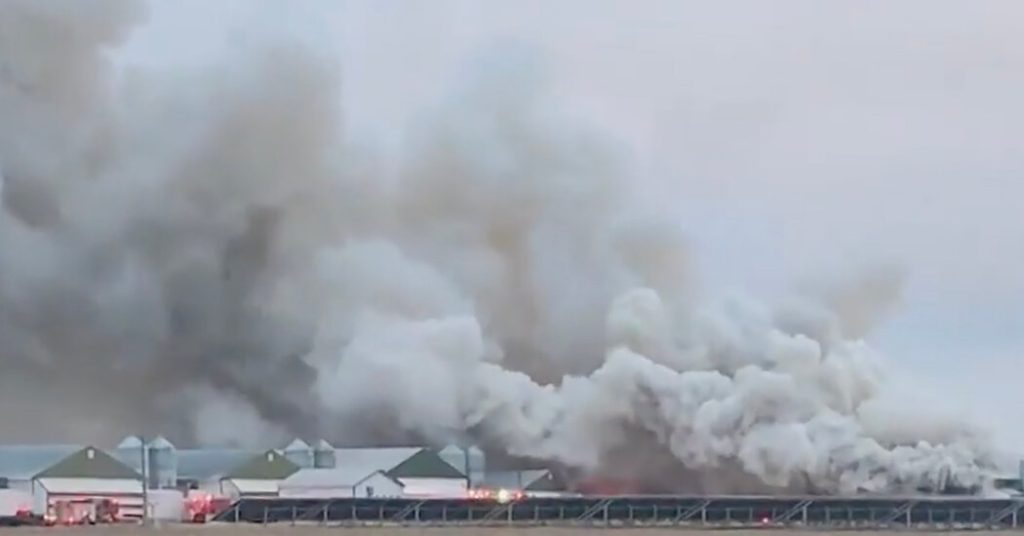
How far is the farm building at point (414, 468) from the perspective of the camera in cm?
8188

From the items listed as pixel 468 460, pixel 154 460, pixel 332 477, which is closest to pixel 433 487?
pixel 468 460

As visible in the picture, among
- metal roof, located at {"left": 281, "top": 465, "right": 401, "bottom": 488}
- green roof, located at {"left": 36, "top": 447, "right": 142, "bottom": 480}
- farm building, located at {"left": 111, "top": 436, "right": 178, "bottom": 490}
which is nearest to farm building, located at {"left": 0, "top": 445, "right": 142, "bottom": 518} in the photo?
green roof, located at {"left": 36, "top": 447, "right": 142, "bottom": 480}

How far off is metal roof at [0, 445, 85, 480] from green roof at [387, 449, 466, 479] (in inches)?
514

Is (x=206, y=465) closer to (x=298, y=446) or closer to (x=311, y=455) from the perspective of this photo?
(x=298, y=446)

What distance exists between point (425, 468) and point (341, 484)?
4.12 m

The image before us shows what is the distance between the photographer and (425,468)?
83.8 metres

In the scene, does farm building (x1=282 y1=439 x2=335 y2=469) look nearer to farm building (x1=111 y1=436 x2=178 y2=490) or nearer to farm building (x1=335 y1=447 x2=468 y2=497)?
farm building (x1=335 y1=447 x2=468 y2=497)

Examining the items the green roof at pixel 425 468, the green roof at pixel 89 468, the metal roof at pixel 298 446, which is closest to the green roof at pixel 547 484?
the green roof at pixel 425 468

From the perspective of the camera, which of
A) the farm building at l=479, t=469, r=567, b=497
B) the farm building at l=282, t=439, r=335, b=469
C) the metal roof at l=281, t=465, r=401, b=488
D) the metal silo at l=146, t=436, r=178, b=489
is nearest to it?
the metal roof at l=281, t=465, r=401, b=488

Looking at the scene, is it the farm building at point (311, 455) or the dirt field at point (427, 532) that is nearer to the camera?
the dirt field at point (427, 532)

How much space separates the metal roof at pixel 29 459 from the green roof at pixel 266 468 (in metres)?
6.43

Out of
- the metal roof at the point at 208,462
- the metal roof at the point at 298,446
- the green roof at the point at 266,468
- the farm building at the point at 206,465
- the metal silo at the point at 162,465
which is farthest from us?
the metal roof at the point at 208,462

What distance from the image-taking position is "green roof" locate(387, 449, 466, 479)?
271ft

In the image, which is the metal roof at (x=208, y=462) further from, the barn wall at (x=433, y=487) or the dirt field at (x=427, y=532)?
the dirt field at (x=427, y=532)
